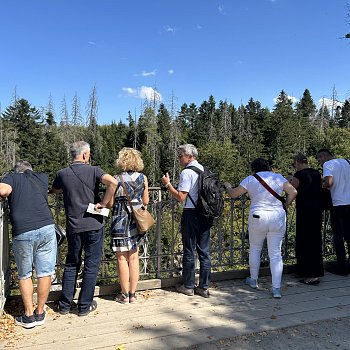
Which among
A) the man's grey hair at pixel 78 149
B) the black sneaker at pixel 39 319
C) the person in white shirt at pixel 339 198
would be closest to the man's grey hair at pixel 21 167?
the man's grey hair at pixel 78 149

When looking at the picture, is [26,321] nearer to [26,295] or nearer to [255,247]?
[26,295]

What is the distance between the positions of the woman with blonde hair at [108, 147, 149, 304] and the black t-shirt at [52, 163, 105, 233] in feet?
0.96

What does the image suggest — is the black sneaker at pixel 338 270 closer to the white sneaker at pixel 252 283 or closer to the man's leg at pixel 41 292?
the white sneaker at pixel 252 283

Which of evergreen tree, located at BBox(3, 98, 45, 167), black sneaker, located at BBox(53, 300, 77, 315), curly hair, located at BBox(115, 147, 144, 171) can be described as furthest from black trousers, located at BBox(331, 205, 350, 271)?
evergreen tree, located at BBox(3, 98, 45, 167)

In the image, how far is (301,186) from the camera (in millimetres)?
4969

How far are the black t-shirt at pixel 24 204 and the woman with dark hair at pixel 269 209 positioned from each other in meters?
2.29

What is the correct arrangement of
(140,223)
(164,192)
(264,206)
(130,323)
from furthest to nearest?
(164,192) < (264,206) < (140,223) < (130,323)

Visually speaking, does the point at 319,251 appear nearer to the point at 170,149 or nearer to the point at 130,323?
the point at 130,323

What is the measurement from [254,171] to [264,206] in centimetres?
49

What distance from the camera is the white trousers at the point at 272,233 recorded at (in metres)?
4.26

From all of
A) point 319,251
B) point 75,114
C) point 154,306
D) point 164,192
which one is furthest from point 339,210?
point 75,114

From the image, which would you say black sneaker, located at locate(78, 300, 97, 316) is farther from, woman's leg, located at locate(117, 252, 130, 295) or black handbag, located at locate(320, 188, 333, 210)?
black handbag, located at locate(320, 188, 333, 210)

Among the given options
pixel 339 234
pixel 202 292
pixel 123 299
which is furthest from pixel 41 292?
pixel 339 234

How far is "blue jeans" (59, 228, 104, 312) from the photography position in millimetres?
3848
